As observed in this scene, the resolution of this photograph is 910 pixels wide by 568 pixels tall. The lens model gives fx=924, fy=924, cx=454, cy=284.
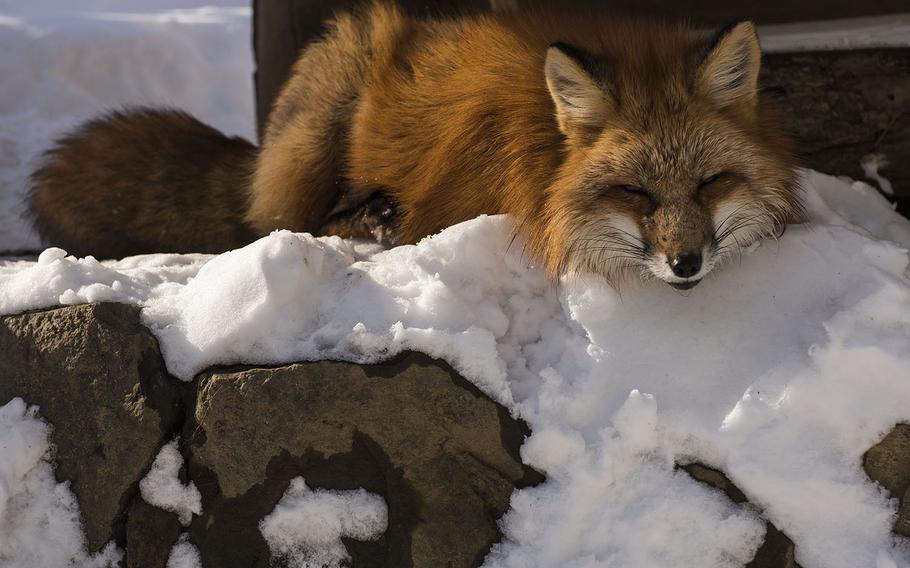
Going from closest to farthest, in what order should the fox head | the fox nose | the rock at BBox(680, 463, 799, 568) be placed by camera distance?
the rock at BBox(680, 463, 799, 568)
the fox nose
the fox head

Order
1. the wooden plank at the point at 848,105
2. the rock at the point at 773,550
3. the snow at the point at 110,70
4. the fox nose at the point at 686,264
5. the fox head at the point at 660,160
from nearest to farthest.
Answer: the rock at the point at 773,550 < the fox nose at the point at 686,264 < the fox head at the point at 660,160 < the wooden plank at the point at 848,105 < the snow at the point at 110,70

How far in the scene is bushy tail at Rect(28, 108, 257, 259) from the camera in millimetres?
3320

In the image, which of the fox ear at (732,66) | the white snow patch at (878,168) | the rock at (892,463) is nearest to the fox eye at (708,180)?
the fox ear at (732,66)

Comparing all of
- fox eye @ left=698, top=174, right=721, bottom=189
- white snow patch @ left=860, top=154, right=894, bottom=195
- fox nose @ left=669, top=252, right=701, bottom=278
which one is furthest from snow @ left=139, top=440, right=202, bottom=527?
white snow patch @ left=860, top=154, right=894, bottom=195

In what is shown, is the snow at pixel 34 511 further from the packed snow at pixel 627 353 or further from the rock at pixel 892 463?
the rock at pixel 892 463

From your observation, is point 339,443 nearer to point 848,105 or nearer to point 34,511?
point 34,511

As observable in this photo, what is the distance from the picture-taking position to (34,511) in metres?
2.21

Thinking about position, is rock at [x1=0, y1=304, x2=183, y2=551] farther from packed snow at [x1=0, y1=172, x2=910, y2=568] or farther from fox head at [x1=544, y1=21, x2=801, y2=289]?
fox head at [x1=544, y1=21, x2=801, y2=289]

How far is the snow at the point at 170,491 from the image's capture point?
2.22 metres

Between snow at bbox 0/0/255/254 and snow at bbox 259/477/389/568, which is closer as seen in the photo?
snow at bbox 259/477/389/568

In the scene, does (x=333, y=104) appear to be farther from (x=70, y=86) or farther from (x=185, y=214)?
(x=70, y=86)

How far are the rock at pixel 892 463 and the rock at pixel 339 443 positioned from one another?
80cm

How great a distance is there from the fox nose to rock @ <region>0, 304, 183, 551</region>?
1.24m

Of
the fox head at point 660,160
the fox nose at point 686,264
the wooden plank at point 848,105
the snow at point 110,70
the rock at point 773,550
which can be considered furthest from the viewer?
the snow at point 110,70
